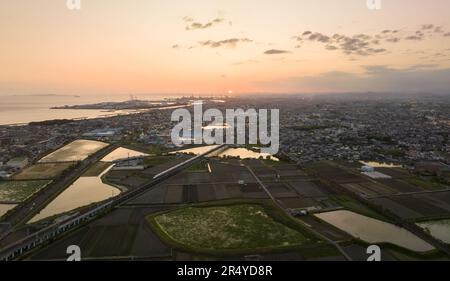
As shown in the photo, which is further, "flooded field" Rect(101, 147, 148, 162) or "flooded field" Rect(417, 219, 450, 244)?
"flooded field" Rect(101, 147, 148, 162)

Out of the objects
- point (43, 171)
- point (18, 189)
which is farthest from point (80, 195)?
point (43, 171)

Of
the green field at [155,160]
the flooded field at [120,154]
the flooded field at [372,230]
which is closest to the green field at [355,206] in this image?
the flooded field at [372,230]

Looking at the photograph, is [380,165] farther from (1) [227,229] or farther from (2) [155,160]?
(2) [155,160]

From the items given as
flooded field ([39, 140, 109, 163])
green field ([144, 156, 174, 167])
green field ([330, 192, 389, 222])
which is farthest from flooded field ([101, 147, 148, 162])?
green field ([330, 192, 389, 222])

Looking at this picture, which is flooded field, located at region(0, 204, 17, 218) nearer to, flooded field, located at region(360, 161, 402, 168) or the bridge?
the bridge
